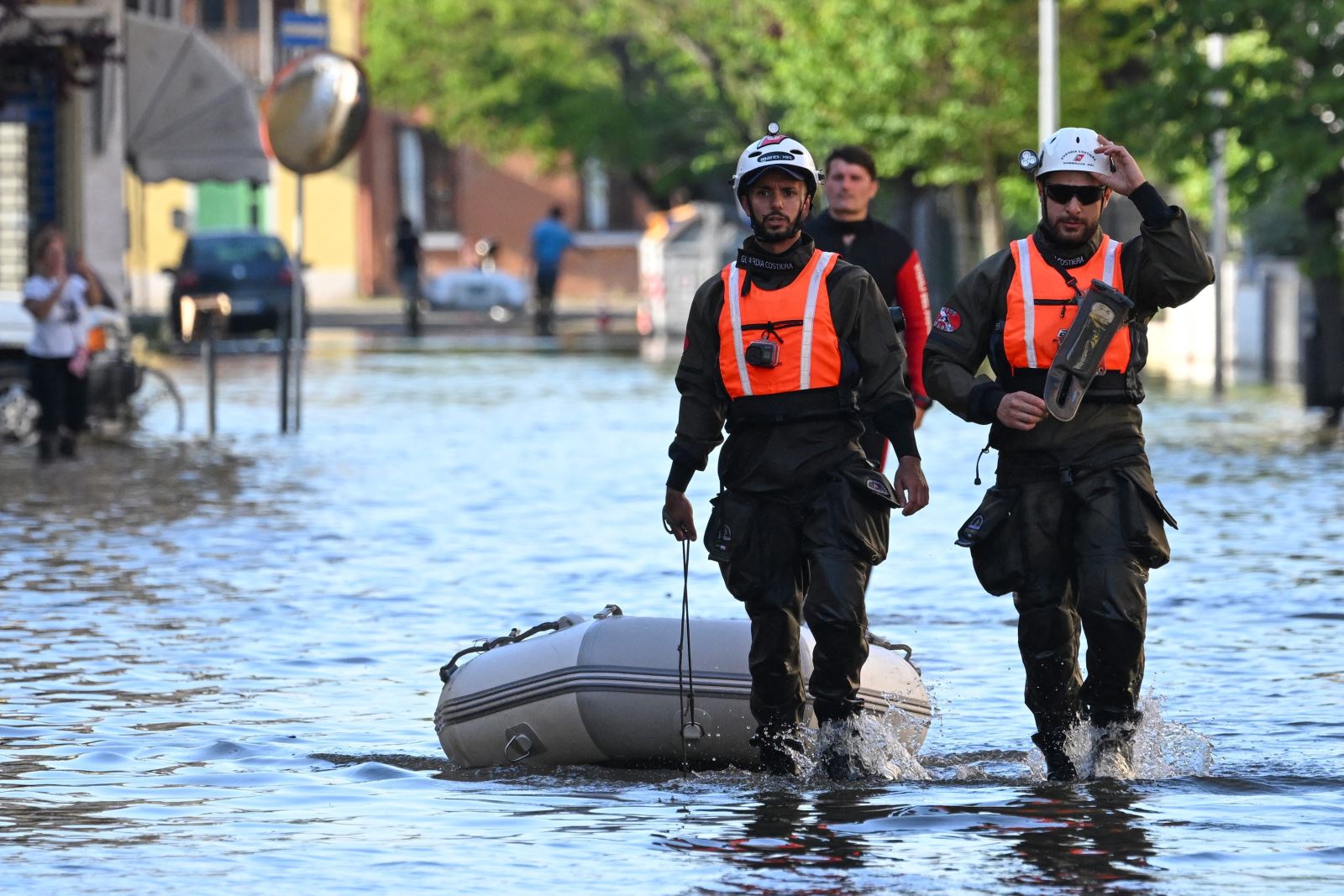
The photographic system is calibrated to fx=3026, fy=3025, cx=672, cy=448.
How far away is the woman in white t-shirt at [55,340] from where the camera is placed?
68.6 feet

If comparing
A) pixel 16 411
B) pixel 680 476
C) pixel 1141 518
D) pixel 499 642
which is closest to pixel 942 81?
pixel 16 411

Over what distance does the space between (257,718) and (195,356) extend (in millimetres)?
29221

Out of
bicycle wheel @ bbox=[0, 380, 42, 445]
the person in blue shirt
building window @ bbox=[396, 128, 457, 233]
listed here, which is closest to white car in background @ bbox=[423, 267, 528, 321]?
the person in blue shirt

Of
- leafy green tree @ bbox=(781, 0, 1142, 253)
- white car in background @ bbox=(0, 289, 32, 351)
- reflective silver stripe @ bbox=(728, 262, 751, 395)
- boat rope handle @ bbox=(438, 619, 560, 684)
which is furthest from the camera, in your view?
leafy green tree @ bbox=(781, 0, 1142, 253)

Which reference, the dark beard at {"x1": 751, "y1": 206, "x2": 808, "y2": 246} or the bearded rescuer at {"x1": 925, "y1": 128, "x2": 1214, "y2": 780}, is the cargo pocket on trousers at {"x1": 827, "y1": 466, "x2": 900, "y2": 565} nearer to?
the bearded rescuer at {"x1": 925, "y1": 128, "x2": 1214, "y2": 780}

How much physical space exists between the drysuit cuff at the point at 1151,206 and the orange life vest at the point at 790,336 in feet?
2.91

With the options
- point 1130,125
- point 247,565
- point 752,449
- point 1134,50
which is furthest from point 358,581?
point 1134,50

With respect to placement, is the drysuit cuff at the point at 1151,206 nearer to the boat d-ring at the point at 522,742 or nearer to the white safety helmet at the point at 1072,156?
the white safety helmet at the point at 1072,156

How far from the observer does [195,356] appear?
126ft

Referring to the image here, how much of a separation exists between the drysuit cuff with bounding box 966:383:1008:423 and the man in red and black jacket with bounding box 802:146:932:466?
9.90 feet

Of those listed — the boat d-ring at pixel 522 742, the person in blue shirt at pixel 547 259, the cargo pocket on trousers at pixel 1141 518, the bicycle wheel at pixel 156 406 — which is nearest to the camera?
the cargo pocket on trousers at pixel 1141 518

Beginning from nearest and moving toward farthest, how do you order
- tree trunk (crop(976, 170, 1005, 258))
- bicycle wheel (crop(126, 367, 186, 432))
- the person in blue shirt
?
1. bicycle wheel (crop(126, 367, 186, 432))
2. tree trunk (crop(976, 170, 1005, 258))
3. the person in blue shirt

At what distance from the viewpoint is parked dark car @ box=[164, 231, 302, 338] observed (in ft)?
130

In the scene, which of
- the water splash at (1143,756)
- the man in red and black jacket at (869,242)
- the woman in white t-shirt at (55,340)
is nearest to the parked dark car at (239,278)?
the woman in white t-shirt at (55,340)
